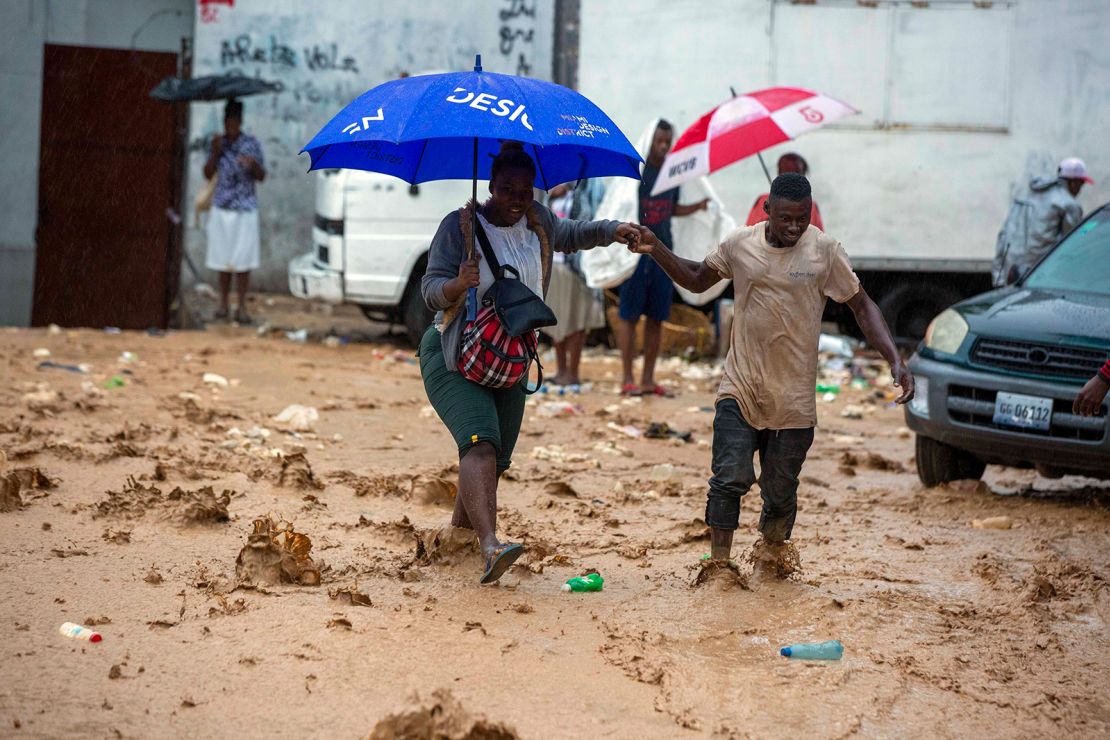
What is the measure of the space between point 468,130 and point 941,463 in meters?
4.11

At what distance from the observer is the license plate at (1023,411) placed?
6.96 m

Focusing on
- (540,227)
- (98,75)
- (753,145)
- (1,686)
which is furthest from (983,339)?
Result: (98,75)

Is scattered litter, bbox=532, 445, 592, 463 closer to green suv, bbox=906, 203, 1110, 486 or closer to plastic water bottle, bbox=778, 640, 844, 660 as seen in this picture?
green suv, bbox=906, 203, 1110, 486

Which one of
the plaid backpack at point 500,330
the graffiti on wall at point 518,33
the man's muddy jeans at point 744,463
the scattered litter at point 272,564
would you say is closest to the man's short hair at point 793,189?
the man's muddy jeans at point 744,463

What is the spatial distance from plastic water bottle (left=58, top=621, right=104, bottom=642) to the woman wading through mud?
1322 millimetres

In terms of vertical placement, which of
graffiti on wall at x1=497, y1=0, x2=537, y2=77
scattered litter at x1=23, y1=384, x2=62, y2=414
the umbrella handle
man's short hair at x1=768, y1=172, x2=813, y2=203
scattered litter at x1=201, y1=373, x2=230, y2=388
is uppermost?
graffiti on wall at x1=497, y1=0, x2=537, y2=77

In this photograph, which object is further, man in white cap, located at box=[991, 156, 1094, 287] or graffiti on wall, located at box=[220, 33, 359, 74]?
graffiti on wall, located at box=[220, 33, 359, 74]

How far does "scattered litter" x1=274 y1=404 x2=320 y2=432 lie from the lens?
883cm

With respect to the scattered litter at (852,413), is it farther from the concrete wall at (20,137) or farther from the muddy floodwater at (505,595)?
the concrete wall at (20,137)

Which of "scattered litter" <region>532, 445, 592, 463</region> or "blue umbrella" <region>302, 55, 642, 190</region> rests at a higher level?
"blue umbrella" <region>302, 55, 642, 190</region>

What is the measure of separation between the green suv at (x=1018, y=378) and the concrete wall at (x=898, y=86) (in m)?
5.30

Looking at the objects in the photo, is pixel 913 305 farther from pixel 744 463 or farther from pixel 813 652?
pixel 813 652

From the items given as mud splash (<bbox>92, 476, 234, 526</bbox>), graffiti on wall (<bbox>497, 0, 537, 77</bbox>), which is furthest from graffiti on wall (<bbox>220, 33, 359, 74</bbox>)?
mud splash (<bbox>92, 476, 234, 526</bbox>)

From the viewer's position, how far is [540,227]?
5203mm
